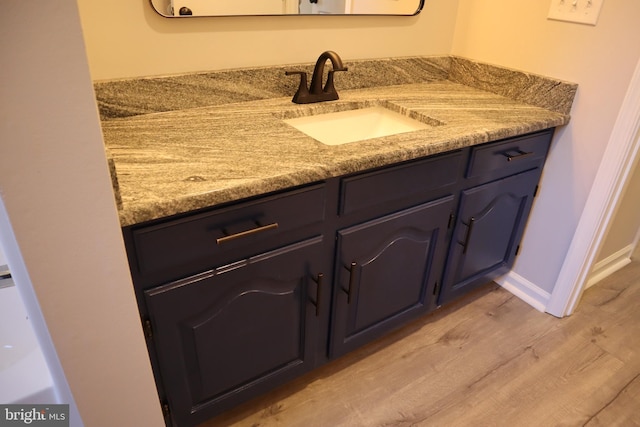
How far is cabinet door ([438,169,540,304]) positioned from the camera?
1.50m

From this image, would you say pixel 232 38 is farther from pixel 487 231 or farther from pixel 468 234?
pixel 487 231

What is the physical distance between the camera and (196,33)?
126 cm

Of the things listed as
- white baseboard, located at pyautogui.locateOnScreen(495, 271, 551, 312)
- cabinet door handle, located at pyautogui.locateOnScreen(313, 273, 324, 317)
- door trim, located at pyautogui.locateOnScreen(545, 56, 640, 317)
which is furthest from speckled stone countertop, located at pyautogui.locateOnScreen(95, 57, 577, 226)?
white baseboard, located at pyautogui.locateOnScreen(495, 271, 551, 312)

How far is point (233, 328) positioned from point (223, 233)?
305mm

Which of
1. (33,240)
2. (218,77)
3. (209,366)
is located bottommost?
(209,366)

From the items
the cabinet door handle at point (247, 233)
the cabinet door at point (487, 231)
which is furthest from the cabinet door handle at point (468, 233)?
the cabinet door handle at point (247, 233)

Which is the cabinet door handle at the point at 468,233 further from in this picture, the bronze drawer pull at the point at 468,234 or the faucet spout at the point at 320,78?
the faucet spout at the point at 320,78

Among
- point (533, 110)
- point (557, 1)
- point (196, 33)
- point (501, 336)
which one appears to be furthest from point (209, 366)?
point (557, 1)

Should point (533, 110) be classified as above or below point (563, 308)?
above

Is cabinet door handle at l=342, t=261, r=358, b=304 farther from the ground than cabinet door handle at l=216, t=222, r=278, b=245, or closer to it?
closer to it

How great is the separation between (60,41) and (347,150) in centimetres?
68

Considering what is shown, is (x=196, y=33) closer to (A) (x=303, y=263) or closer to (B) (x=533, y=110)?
(A) (x=303, y=263)

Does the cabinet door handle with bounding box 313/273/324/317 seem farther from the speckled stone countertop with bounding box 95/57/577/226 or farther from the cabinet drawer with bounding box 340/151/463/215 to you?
the speckled stone countertop with bounding box 95/57/577/226

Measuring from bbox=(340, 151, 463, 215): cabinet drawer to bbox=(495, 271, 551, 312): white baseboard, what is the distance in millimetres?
860
